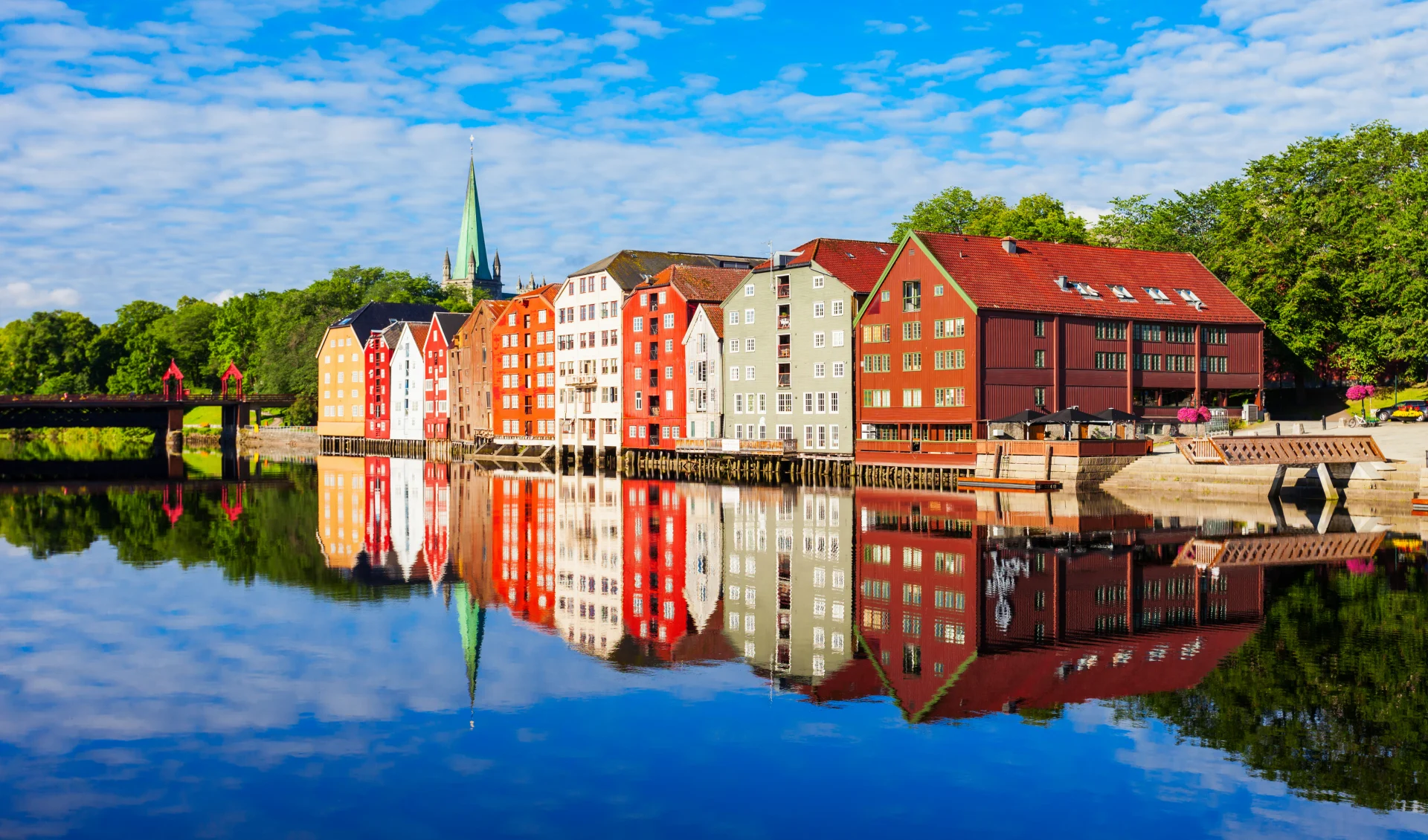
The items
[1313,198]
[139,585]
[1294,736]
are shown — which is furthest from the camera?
[1313,198]

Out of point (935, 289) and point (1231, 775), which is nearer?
point (1231, 775)

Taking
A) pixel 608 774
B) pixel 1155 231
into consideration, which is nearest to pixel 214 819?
pixel 608 774

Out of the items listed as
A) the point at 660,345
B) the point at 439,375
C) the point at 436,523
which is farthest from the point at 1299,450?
the point at 439,375

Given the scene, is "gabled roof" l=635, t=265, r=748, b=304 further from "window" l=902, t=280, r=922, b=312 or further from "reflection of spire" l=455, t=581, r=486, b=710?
"reflection of spire" l=455, t=581, r=486, b=710

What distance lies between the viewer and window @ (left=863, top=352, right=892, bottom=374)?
240 ft

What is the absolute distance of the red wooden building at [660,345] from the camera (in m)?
91.2

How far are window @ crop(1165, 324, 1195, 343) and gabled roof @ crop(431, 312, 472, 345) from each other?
2914 inches

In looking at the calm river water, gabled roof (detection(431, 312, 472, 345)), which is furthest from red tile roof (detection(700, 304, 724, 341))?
the calm river water

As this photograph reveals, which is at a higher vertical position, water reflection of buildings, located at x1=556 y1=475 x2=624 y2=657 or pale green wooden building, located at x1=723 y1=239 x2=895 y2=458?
pale green wooden building, located at x1=723 y1=239 x2=895 y2=458

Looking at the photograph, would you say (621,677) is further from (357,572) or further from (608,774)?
(357,572)

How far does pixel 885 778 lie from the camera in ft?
52.5

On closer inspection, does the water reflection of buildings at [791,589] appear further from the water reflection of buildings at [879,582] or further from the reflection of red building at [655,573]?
the reflection of red building at [655,573]

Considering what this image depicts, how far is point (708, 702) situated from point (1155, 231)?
8104cm

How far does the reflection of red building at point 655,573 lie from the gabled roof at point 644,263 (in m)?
41.2
